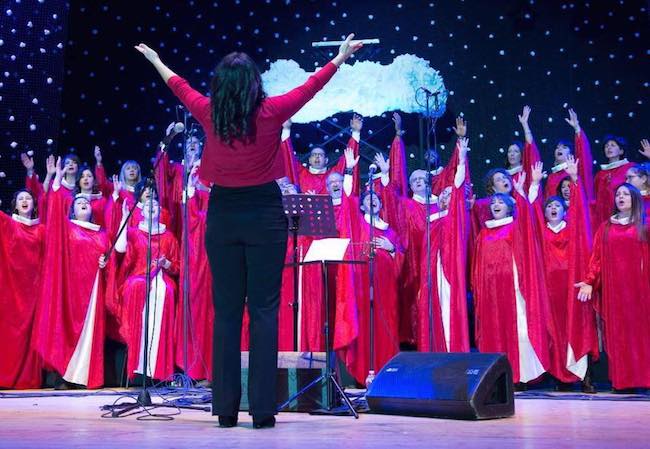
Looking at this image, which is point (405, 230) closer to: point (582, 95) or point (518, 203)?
point (518, 203)

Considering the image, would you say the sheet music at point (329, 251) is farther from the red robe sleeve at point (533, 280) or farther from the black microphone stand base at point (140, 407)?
the red robe sleeve at point (533, 280)

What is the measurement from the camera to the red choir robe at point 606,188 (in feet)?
23.4

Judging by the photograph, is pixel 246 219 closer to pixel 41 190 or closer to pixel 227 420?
pixel 227 420

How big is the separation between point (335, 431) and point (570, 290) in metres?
3.68

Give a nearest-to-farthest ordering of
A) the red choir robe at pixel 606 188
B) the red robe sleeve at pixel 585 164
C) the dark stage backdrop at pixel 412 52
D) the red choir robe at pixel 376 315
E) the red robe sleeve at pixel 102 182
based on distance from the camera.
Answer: the red choir robe at pixel 376 315 < the red choir robe at pixel 606 188 < the red robe sleeve at pixel 585 164 < the red robe sleeve at pixel 102 182 < the dark stage backdrop at pixel 412 52

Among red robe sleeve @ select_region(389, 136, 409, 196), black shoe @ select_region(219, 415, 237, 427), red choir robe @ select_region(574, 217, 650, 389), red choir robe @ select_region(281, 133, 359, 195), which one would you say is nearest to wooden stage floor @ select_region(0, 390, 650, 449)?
black shoe @ select_region(219, 415, 237, 427)

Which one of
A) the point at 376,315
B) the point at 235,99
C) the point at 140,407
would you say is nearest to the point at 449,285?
the point at 376,315

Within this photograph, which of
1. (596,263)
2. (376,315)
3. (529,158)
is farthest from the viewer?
(529,158)

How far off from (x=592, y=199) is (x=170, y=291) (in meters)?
3.94

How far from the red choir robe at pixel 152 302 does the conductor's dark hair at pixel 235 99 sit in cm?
389

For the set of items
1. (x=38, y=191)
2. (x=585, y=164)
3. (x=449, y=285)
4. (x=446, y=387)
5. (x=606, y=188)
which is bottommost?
(x=446, y=387)

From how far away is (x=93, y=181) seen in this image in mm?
7574

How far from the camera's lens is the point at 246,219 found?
3.35m

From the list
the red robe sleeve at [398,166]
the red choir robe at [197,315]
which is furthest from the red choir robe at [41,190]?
the red robe sleeve at [398,166]
